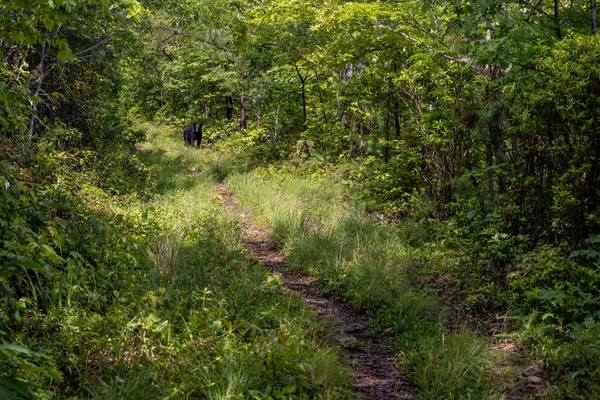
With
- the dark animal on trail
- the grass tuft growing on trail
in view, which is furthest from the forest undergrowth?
the dark animal on trail

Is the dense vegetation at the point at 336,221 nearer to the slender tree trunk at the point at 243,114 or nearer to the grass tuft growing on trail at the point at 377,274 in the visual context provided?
the grass tuft growing on trail at the point at 377,274

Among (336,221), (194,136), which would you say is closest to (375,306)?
(336,221)

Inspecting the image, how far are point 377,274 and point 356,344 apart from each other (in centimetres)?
146

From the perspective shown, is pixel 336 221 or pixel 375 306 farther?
pixel 336 221

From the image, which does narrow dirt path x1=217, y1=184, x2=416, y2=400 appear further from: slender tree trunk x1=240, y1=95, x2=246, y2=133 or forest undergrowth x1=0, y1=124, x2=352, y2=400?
slender tree trunk x1=240, y1=95, x2=246, y2=133

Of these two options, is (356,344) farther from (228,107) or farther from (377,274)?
(228,107)

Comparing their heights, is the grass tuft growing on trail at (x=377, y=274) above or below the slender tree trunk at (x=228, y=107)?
below

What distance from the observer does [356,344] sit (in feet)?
15.4

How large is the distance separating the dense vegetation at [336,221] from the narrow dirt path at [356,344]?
182 mm

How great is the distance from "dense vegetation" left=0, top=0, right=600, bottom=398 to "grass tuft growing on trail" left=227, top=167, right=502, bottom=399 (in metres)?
0.03

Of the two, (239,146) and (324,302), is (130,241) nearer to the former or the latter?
(324,302)

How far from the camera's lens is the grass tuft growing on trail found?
3.96 meters

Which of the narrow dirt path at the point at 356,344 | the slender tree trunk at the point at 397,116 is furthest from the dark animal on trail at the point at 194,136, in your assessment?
the narrow dirt path at the point at 356,344

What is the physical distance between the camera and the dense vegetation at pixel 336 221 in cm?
365
